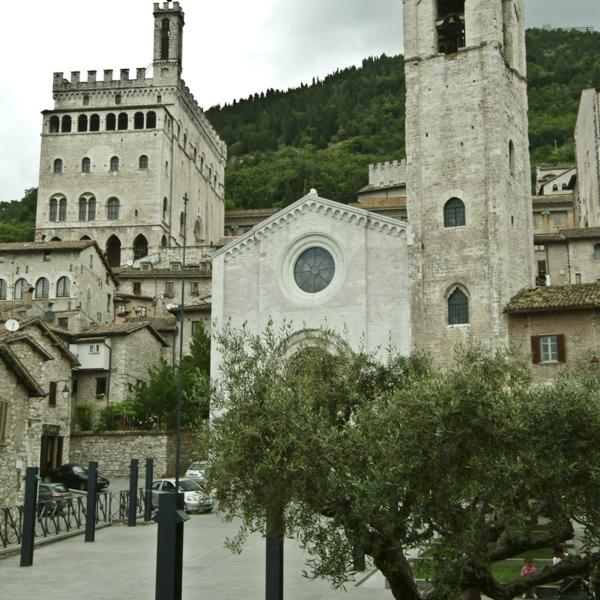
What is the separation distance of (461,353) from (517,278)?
2487 centimetres

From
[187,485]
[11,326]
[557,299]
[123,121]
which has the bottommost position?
[187,485]

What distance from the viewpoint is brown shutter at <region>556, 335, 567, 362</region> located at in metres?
36.9

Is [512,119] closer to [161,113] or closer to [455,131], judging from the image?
[455,131]

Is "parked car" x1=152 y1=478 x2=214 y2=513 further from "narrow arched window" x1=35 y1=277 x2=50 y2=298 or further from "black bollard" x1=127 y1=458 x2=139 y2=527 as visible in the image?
"narrow arched window" x1=35 y1=277 x2=50 y2=298

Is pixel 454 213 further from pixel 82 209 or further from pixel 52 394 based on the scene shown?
pixel 82 209

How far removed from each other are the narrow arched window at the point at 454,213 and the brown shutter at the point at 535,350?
6.99 meters

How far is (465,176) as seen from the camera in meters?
42.2

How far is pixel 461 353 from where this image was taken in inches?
716

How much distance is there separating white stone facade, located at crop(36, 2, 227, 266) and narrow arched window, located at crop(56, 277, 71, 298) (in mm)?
25461

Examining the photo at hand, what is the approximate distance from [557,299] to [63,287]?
38.7m

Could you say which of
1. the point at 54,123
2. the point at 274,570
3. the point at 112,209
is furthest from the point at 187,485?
the point at 54,123

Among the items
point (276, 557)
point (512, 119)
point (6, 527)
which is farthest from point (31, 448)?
point (512, 119)

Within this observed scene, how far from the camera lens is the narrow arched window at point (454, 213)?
4209 centimetres

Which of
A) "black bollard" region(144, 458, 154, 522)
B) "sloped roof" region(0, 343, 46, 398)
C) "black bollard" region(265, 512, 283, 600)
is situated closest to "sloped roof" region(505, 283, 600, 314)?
"black bollard" region(144, 458, 154, 522)
